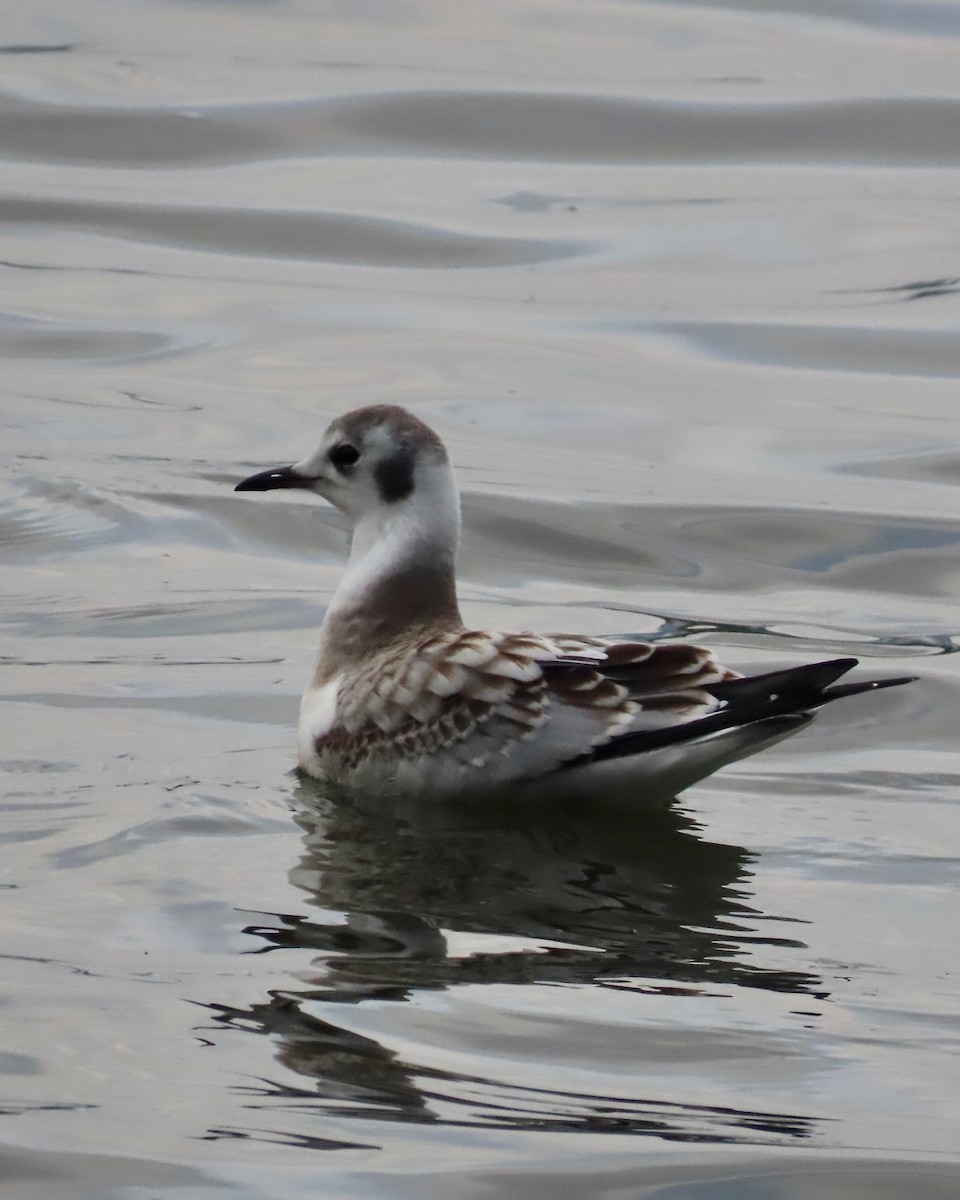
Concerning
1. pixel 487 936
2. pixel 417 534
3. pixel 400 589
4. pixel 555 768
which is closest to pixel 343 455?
pixel 417 534

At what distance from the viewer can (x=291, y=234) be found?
51.6ft

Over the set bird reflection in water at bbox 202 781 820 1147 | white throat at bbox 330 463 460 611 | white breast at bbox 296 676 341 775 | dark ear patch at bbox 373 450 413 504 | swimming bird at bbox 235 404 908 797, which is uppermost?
dark ear patch at bbox 373 450 413 504

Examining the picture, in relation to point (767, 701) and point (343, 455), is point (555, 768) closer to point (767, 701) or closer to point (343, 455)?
point (767, 701)

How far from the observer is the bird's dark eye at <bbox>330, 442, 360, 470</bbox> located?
810cm

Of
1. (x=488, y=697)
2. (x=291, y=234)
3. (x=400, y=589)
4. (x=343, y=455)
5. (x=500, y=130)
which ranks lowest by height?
(x=488, y=697)

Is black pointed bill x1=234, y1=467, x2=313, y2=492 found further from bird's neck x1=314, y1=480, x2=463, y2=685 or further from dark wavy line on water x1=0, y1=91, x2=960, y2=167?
dark wavy line on water x1=0, y1=91, x2=960, y2=167

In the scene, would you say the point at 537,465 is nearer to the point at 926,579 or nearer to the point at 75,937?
the point at 926,579

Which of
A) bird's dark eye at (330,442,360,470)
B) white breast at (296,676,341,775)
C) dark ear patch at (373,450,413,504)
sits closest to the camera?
white breast at (296,676,341,775)

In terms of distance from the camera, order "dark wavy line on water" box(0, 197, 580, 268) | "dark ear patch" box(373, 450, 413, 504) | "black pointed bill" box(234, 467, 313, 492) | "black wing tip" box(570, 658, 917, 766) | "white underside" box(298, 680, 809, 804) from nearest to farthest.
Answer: "black wing tip" box(570, 658, 917, 766) < "white underside" box(298, 680, 809, 804) < "dark ear patch" box(373, 450, 413, 504) < "black pointed bill" box(234, 467, 313, 492) < "dark wavy line on water" box(0, 197, 580, 268)

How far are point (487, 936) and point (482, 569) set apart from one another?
4.54 m

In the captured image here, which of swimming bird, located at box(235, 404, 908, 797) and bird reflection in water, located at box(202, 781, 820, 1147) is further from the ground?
swimming bird, located at box(235, 404, 908, 797)

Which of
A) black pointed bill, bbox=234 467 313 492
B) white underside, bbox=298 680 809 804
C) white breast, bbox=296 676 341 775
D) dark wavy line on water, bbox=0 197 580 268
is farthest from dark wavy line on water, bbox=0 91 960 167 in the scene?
white underside, bbox=298 680 809 804

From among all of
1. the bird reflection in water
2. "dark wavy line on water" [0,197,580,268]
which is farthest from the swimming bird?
"dark wavy line on water" [0,197,580,268]

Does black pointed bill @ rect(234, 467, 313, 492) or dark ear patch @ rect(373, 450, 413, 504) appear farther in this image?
black pointed bill @ rect(234, 467, 313, 492)
